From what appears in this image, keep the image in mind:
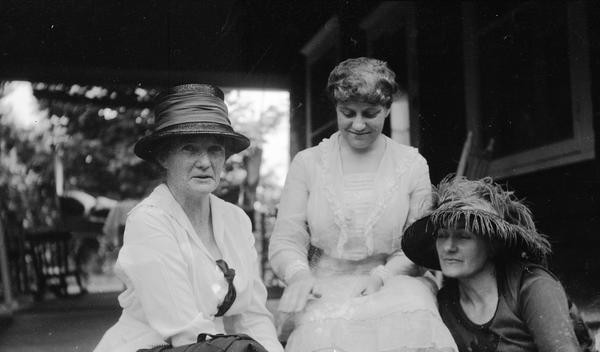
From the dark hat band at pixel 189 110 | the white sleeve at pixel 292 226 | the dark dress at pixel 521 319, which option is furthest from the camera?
the white sleeve at pixel 292 226

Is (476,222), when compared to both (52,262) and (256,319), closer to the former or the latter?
(256,319)

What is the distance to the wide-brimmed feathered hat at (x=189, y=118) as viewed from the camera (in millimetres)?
3137

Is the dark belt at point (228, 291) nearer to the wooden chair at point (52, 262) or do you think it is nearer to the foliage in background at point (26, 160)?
the wooden chair at point (52, 262)

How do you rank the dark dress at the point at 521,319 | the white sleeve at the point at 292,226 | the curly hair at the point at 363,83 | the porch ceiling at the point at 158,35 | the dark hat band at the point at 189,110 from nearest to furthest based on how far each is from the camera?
the dark dress at the point at 521,319 < the dark hat band at the point at 189,110 < the curly hair at the point at 363,83 < the white sleeve at the point at 292,226 < the porch ceiling at the point at 158,35

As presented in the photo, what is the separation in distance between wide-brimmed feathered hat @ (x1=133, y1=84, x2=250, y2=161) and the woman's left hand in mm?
826

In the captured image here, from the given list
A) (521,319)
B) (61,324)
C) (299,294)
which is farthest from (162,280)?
(61,324)

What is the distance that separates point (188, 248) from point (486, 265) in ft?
4.39

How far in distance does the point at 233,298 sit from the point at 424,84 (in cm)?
366

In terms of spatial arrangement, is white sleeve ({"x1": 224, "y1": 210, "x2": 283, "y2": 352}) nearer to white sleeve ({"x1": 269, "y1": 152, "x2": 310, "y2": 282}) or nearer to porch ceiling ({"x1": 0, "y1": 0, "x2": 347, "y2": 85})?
white sleeve ({"x1": 269, "y1": 152, "x2": 310, "y2": 282})

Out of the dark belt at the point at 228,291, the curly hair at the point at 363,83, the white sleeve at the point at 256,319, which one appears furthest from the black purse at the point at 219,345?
the curly hair at the point at 363,83

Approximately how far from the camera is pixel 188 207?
3.21 m

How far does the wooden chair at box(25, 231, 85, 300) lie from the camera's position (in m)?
6.67

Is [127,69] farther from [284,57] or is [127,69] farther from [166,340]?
[166,340]

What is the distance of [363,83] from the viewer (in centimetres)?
347
